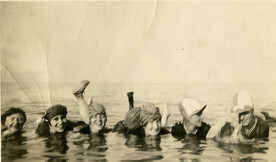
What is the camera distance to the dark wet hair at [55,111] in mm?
979

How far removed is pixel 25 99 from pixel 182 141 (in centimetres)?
43

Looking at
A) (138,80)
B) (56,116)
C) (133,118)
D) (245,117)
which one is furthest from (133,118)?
(245,117)

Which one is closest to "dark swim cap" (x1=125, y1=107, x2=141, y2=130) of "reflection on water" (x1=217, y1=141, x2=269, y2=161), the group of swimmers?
the group of swimmers

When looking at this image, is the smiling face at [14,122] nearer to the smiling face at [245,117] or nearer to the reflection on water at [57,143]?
the reflection on water at [57,143]

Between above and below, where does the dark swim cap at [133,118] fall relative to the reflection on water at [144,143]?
above

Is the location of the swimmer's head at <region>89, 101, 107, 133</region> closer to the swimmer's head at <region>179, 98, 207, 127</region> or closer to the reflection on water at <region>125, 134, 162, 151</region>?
the reflection on water at <region>125, 134, 162, 151</region>

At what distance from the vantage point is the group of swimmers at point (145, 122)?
3.21ft

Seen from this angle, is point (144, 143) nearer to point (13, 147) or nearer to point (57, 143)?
point (57, 143)

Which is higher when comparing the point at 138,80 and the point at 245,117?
the point at 138,80

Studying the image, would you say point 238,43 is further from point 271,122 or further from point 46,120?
point 46,120

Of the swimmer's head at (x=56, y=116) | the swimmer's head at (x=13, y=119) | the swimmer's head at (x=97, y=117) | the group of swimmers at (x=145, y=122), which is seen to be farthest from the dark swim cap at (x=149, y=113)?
the swimmer's head at (x=13, y=119)

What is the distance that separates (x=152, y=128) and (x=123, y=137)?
0.08 metres

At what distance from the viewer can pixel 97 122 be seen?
3.26ft

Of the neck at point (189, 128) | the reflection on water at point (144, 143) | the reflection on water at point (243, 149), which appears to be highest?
the neck at point (189, 128)
